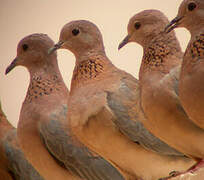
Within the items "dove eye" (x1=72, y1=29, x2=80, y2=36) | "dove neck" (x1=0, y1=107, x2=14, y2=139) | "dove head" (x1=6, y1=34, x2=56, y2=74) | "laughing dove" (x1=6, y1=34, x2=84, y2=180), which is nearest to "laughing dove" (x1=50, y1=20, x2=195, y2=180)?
"laughing dove" (x1=6, y1=34, x2=84, y2=180)

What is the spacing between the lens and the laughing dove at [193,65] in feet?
9.81

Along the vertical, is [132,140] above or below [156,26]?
below

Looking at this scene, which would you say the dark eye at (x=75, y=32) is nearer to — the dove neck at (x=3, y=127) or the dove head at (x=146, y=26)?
the dove head at (x=146, y=26)

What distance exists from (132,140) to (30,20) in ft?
9.37

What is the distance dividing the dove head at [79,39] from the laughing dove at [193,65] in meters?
0.83

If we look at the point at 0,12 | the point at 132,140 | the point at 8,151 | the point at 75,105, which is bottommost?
the point at 8,151

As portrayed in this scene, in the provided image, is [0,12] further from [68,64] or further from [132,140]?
[132,140]

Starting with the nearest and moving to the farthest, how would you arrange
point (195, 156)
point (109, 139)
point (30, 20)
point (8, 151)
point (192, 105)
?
1. point (192, 105)
2. point (195, 156)
3. point (109, 139)
4. point (8, 151)
5. point (30, 20)

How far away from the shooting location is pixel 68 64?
20.2ft

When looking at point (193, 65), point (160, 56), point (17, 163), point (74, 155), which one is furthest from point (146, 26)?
point (17, 163)

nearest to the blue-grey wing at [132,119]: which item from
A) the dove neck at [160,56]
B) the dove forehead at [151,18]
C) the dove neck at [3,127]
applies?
the dove neck at [160,56]

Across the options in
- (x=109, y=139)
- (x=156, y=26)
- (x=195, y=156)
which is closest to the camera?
(x=195, y=156)

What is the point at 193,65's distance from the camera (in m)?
3.09

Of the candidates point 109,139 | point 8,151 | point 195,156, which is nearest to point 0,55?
point 8,151
